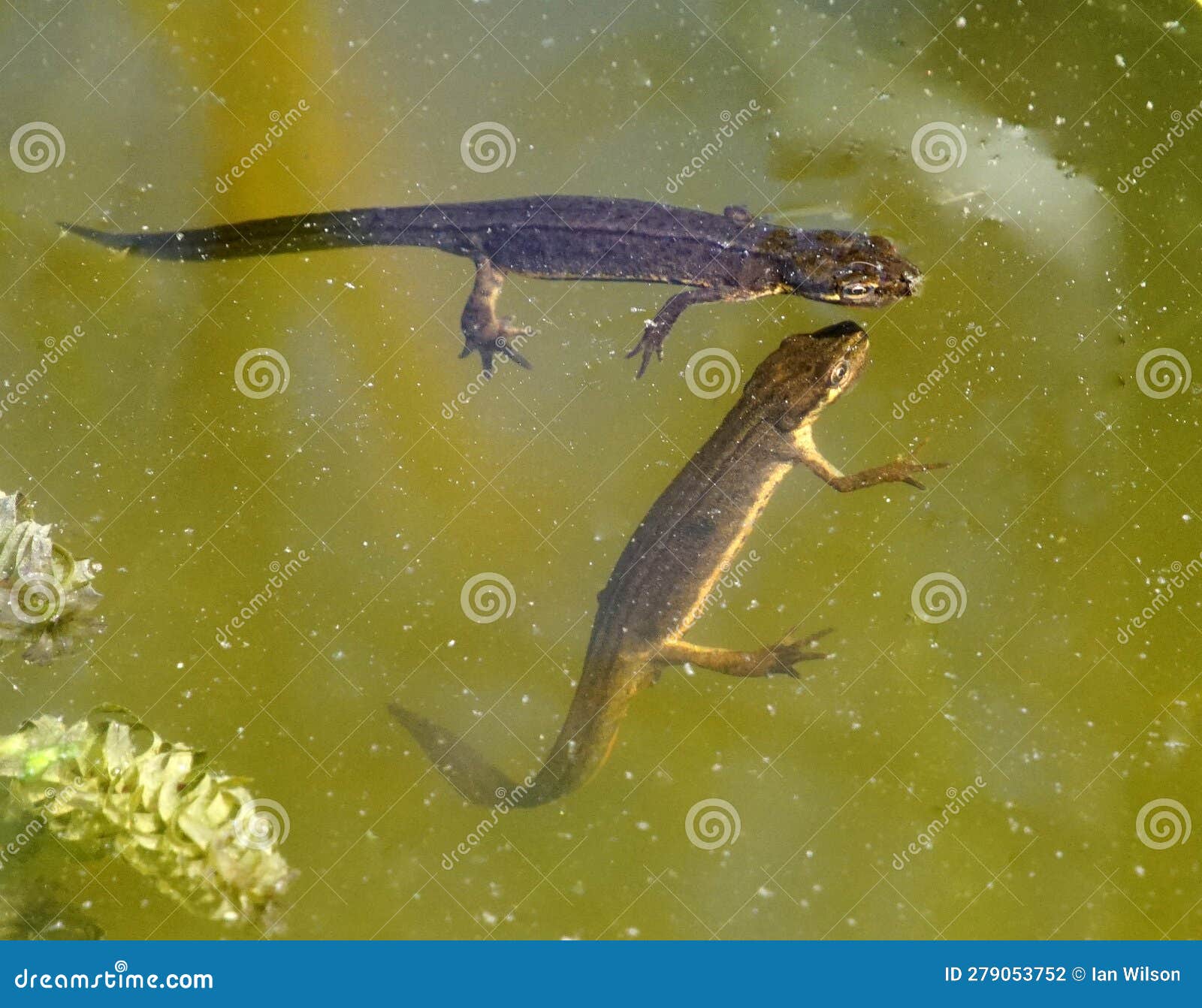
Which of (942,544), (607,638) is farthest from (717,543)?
(942,544)

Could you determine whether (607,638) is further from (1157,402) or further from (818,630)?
(1157,402)

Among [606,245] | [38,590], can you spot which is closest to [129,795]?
[38,590]

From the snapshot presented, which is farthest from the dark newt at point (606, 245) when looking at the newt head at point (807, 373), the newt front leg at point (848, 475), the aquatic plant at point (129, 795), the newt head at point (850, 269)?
the aquatic plant at point (129, 795)

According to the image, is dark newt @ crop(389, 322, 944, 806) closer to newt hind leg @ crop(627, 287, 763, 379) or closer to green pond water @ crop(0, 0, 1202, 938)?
green pond water @ crop(0, 0, 1202, 938)

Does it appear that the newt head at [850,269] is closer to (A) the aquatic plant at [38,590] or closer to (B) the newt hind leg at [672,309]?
(B) the newt hind leg at [672,309]

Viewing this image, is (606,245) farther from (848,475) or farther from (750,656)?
(750,656)

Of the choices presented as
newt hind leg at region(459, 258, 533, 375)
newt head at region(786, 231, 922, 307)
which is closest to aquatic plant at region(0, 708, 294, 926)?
newt hind leg at region(459, 258, 533, 375)
